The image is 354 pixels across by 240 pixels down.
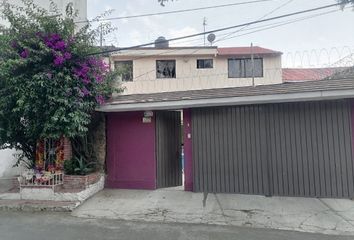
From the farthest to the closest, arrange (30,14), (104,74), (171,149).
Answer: (171,149) < (104,74) < (30,14)

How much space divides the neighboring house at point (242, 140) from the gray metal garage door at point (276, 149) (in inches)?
0.9

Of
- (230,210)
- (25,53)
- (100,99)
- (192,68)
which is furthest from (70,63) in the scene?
(192,68)

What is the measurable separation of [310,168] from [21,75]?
7819 millimetres

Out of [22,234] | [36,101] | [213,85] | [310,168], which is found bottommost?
[22,234]

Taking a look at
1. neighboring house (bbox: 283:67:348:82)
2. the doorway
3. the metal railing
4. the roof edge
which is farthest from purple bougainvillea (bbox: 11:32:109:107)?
neighboring house (bbox: 283:67:348:82)

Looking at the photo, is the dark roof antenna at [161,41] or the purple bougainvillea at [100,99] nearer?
the dark roof antenna at [161,41]

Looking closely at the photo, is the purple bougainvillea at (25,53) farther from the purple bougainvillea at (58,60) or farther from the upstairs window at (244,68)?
the upstairs window at (244,68)

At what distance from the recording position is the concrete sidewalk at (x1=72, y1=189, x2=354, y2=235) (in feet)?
20.3

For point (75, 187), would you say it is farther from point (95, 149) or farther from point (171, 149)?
point (171, 149)

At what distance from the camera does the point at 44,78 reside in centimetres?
767

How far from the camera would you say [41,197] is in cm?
805

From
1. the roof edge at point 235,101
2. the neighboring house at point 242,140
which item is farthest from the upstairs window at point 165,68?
the roof edge at point 235,101

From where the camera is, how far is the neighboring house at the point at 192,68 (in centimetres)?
1950

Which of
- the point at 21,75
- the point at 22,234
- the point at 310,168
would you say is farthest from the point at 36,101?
the point at 310,168
